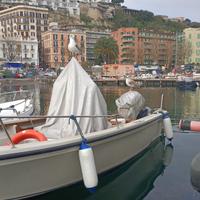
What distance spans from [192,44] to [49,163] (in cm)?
9836

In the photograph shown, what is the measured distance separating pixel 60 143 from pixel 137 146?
3325 millimetres

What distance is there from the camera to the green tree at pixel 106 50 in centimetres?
9524

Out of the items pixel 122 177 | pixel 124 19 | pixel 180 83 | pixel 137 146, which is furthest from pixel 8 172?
pixel 124 19

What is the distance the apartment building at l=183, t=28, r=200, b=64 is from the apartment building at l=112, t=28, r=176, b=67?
43.2 feet

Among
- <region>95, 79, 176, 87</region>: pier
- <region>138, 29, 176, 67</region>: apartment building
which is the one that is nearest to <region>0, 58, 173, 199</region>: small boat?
<region>95, 79, 176, 87</region>: pier

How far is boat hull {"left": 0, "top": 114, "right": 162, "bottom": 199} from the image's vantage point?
5.17 meters

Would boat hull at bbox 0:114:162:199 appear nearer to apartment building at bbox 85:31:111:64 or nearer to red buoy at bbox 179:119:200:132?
red buoy at bbox 179:119:200:132

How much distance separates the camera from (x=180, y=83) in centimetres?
5125

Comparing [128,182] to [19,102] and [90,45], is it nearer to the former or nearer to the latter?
[19,102]

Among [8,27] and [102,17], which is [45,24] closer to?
[8,27]

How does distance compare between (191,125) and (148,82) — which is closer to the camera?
(191,125)

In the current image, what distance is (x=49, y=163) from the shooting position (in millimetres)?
5613

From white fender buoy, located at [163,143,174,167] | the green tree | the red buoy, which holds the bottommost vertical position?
white fender buoy, located at [163,143,174,167]

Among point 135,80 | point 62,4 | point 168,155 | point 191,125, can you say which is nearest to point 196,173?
point 191,125
